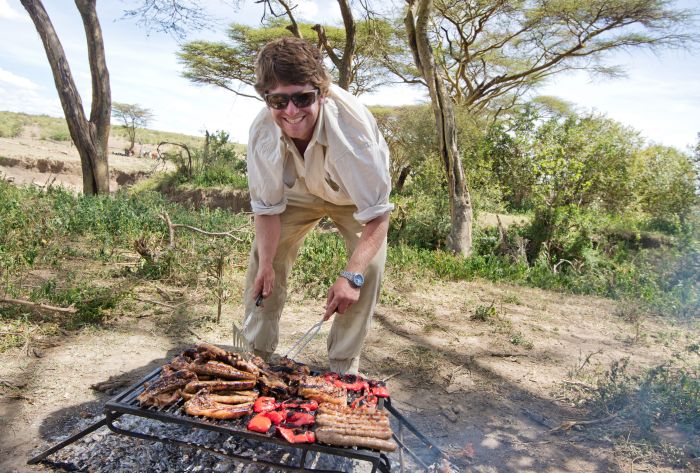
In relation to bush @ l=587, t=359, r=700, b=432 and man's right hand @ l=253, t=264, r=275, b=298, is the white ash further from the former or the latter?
bush @ l=587, t=359, r=700, b=432

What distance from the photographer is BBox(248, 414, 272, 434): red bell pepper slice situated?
196 cm

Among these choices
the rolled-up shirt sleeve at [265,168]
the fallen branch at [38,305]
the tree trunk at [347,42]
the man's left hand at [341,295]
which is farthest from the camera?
the tree trunk at [347,42]

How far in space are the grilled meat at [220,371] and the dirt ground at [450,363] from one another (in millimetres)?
827

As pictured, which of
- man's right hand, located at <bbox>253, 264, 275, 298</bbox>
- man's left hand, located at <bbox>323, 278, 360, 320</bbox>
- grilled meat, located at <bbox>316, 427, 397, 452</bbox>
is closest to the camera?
grilled meat, located at <bbox>316, 427, 397, 452</bbox>

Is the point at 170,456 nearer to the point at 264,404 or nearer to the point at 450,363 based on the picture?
the point at 264,404

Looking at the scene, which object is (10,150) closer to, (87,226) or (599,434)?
(87,226)

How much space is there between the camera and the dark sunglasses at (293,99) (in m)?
2.45

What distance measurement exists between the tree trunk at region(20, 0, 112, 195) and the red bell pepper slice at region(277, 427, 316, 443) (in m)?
9.39

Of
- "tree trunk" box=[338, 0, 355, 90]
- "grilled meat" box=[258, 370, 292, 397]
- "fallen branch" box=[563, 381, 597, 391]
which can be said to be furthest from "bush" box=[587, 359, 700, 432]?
"tree trunk" box=[338, 0, 355, 90]

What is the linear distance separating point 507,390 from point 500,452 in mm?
890

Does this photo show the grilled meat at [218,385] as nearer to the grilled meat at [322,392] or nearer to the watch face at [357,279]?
the grilled meat at [322,392]

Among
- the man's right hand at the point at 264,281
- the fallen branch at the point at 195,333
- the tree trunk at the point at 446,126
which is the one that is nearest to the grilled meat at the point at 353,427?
the man's right hand at the point at 264,281

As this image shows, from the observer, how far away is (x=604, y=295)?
6.88m

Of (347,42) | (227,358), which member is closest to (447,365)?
(227,358)
